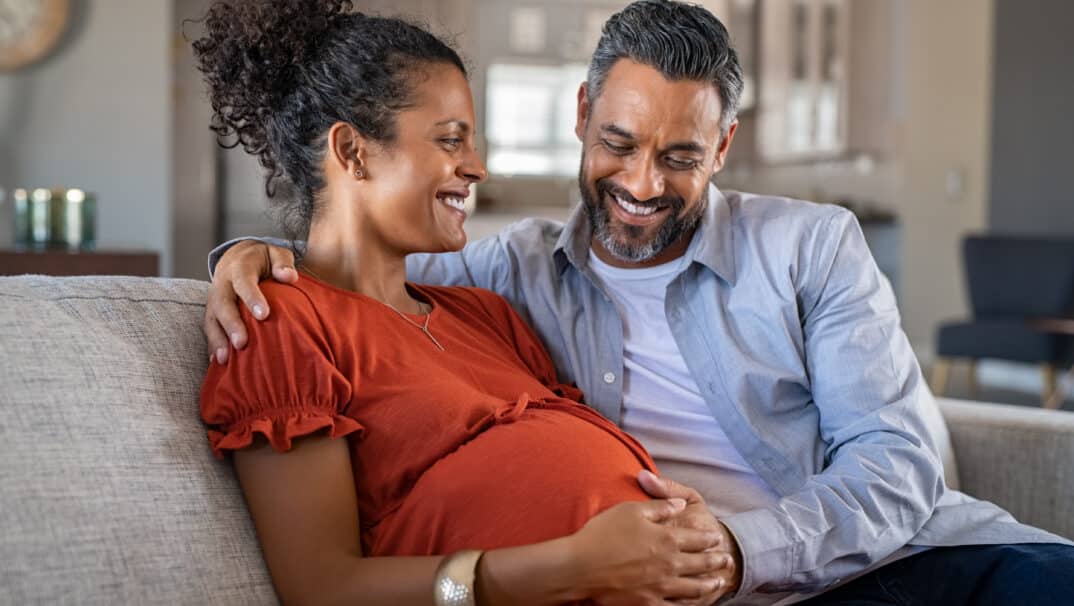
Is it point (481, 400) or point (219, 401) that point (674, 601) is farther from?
point (219, 401)

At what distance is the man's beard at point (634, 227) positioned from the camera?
5.92 feet

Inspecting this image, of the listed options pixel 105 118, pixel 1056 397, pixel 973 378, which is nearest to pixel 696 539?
pixel 105 118

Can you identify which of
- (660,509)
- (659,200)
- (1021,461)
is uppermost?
(659,200)

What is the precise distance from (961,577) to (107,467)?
112cm

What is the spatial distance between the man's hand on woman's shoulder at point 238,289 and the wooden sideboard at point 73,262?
2171 mm

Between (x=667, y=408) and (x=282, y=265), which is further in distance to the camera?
(x=667, y=408)

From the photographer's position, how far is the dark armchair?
5.41m

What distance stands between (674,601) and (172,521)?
540mm

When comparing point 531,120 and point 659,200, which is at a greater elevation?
point 531,120

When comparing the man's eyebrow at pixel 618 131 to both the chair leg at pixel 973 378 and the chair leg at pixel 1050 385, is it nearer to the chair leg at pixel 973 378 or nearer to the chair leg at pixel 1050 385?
the chair leg at pixel 1050 385

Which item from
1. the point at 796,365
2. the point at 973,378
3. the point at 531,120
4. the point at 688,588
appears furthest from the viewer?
the point at 531,120

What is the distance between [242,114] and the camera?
1.57m

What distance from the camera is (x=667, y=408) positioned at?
1766mm

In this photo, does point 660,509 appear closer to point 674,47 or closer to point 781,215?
point 781,215
